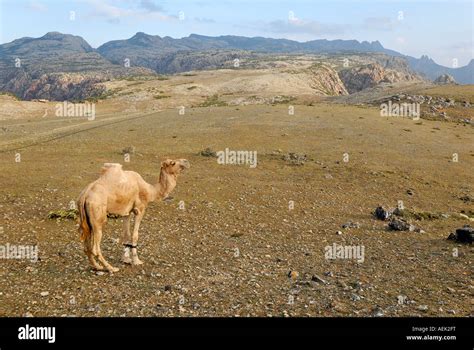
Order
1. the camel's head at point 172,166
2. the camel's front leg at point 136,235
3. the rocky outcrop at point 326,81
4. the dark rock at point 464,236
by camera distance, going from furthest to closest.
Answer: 1. the rocky outcrop at point 326,81
2. the dark rock at point 464,236
3. the camel's head at point 172,166
4. the camel's front leg at point 136,235

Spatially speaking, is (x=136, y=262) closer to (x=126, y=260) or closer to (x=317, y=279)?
(x=126, y=260)

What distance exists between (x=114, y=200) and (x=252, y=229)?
765cm

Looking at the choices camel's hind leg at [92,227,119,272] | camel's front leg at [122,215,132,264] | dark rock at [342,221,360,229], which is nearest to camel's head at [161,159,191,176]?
camel's front leg at [122,215,132,264]

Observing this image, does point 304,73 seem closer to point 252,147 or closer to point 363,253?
point 252,147

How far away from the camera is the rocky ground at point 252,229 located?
10836mm

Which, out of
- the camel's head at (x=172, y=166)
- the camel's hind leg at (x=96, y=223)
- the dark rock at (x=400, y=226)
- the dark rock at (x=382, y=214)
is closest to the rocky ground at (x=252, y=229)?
the dark rock at (x=400, y=226)

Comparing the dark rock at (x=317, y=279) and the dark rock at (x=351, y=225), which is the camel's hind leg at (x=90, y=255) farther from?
the dark rock at (x=351, y=225)

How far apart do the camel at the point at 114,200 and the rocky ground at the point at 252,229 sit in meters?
0.84

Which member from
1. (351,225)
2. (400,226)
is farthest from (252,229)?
(400,226)

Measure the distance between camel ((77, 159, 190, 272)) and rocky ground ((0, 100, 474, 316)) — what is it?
2.76ft

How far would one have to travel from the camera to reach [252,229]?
17.9 metres

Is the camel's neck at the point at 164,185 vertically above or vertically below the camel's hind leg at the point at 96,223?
above

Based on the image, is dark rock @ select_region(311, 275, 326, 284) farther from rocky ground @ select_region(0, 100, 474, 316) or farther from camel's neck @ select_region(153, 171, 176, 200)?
camel's neck @ select_region(153, 171, 176, 200)

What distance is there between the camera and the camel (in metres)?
11.1
